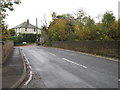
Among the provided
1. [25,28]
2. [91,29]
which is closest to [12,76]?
[91,29]

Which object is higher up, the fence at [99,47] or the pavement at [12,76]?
the fence at [99,47]

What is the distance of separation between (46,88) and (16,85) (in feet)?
4.23

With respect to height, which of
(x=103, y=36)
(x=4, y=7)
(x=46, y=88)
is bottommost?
(x=46, y=88)

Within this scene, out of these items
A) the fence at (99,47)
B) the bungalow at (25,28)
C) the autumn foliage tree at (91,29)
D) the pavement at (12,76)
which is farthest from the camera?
the bungalow at (25,28)

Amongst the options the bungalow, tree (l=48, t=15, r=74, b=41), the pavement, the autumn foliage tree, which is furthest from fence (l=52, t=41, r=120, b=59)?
the bungalow

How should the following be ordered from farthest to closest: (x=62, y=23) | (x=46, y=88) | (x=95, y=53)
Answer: (x=62, y=23) → (x=95, y=53) → (x=46, y=88)

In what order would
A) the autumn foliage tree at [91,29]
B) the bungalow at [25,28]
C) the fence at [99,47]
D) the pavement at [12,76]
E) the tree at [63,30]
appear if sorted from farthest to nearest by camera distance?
the bungalow at [25,28] → the tree at [63,30] → the autumn foliage tree at [91,29] → the fence at [99,47] → the pavement at [12,76]

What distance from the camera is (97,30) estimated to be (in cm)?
2223

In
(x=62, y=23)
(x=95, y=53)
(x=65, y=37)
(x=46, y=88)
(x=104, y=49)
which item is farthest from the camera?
(x=62, y=23)

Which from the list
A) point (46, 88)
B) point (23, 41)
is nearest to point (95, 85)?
point (46, 88)

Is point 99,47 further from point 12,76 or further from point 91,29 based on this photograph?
point 12,76

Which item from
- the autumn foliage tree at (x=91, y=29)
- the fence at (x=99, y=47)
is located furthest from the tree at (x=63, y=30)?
the fence at (x=99, y=47)

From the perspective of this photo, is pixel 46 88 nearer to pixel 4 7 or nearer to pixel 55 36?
pixel 4 7

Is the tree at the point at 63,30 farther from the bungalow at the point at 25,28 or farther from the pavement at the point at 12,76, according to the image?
the bungalow at the point at 25,28
